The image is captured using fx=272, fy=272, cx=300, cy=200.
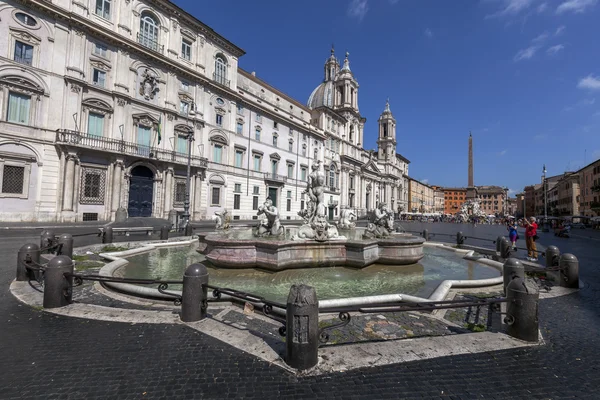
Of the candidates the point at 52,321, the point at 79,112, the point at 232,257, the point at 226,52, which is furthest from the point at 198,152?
the point at 52,321

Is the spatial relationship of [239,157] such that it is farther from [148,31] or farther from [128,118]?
[148,31]

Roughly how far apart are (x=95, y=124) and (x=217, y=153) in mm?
11275

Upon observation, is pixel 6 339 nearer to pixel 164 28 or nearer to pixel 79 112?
pixel 79 112

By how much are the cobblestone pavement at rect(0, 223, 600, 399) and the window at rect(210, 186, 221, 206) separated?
1029 inches

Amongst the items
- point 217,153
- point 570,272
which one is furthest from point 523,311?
point 217,153

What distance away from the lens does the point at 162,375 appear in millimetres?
2711

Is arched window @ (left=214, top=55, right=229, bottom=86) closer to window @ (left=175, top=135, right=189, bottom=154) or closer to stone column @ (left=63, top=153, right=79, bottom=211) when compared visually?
window @ (left=175, top=135, right=189, bottom=154)

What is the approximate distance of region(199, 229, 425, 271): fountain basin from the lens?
7234mm

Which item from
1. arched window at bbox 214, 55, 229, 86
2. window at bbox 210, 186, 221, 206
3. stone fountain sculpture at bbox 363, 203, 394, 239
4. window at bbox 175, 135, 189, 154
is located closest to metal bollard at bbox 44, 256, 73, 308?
stone fountain sculpture at bbox 363, 203, 394, 239

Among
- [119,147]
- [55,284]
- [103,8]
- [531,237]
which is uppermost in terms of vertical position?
[103,8]

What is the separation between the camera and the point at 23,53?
59.2ft

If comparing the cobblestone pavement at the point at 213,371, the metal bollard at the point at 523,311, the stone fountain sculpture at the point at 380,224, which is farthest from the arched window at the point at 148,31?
the metal bollard at the point at 523,311

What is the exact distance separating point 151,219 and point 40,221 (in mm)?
6710

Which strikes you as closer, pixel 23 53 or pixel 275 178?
pixel 23 53
